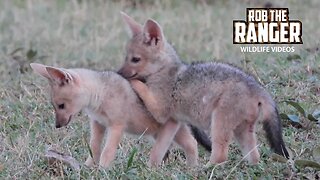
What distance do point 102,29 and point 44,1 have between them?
2.03 m

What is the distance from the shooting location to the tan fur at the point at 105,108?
6.36 m

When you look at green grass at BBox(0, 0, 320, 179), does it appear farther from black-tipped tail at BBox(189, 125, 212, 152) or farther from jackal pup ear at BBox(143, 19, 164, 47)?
jackal pup ear at BBox(143, 19, 164, 47)

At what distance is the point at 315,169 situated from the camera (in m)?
5.93

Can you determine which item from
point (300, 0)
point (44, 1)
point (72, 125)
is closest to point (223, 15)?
point (300, 0)

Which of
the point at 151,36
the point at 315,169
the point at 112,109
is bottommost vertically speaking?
the point at 315,169

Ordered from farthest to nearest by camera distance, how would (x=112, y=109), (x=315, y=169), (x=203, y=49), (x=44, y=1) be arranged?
(x=44, y=1), (x=203, y=49), (x=112, y=109), (x=315, y=169)

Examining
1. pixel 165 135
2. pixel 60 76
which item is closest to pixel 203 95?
pixel 165 135

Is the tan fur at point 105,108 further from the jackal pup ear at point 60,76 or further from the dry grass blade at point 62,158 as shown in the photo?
the dry grass blade at point 62,158

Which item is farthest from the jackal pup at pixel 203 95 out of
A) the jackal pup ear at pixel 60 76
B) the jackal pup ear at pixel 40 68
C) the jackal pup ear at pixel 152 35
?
the jackal pup ear at pixel 40 68

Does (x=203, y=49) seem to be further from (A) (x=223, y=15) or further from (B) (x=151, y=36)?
(B) (x=151, y=36)

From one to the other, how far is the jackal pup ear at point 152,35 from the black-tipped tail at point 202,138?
0.72 m

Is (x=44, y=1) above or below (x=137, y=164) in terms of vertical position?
above

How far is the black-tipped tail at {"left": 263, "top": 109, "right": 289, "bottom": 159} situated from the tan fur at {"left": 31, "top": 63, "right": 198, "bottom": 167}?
675mm

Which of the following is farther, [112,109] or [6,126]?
[6,126]
